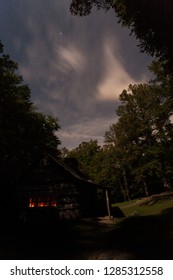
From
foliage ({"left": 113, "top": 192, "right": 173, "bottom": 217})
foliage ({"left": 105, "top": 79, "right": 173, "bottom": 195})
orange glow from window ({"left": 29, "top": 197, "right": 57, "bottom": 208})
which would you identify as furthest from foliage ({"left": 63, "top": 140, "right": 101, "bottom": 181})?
foliage ({"left": 113, "top": 192, "right": 173, "bottom": 217})

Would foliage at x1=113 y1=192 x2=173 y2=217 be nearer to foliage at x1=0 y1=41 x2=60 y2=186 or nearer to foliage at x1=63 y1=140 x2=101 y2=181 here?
foliage at x1=63 y1=140 x2=101 y2=181

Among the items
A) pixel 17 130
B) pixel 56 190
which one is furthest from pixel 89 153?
pixel 56 190

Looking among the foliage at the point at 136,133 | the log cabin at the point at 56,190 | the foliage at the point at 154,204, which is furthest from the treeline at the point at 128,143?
the log cabin at the point at 56,190

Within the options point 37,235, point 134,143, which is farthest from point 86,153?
point 37,235

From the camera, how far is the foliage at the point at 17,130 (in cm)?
1570

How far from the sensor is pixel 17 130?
17391mm

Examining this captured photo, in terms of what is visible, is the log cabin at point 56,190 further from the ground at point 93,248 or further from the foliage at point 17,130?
the ground at point 93,248

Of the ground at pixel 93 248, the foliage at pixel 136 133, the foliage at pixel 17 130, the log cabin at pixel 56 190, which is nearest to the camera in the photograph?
the ground at pixel 93 248

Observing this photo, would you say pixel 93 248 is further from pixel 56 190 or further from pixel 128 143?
A: pixel 56 190

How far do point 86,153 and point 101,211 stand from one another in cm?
934

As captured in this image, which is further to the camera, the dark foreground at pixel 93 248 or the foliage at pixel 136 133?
the foliage at pixel 136 133

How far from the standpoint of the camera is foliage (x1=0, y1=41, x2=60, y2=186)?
51.5ft
